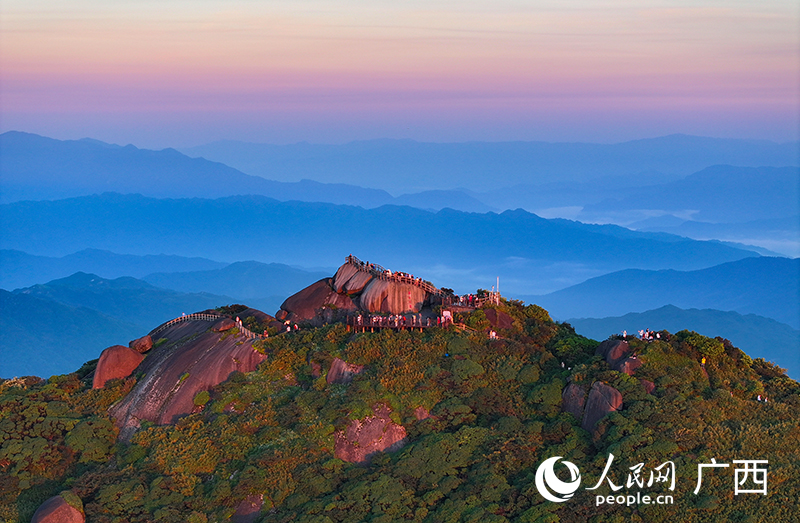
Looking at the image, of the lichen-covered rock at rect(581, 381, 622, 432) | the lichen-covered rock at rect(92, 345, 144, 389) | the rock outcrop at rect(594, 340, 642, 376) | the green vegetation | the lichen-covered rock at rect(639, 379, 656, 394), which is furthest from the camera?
the lichen-covered rock at rect(92, 345, 144, 389)

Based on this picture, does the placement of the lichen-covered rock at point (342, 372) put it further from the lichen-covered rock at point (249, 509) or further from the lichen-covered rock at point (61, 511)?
the lichen-covered rock at point (61, 511)

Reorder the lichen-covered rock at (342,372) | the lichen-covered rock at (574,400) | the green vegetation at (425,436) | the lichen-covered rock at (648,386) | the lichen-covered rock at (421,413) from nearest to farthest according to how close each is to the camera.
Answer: the green vegetation at (425,436), the lichen-covered rock at (648,386), the lichen-covered rock at (574,400), the lichen-covered rock at (421,413), the lichen-covered rock at (342,372)

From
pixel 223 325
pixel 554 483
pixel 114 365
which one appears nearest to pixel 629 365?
pixel 554 483

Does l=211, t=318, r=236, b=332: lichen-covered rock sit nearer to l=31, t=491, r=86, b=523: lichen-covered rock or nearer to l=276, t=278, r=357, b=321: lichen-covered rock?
l=276, t=278, r=357, b=321: lichen-covered rock

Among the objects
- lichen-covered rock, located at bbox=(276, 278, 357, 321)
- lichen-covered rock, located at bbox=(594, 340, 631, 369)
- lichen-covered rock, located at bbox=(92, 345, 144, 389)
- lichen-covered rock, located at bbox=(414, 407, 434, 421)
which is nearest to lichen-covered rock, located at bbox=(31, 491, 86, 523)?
lichen-covered rock, located at bbox=(92, 345, 144, 389)

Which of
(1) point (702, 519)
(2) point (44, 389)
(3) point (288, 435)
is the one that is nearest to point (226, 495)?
(3) point (288, 435)

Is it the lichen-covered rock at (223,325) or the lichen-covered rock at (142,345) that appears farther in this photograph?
the lichen-covered rock at (142,345)

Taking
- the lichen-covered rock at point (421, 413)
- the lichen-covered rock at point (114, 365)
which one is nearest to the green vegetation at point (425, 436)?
the lichen-covered rock at point (421, 413)
